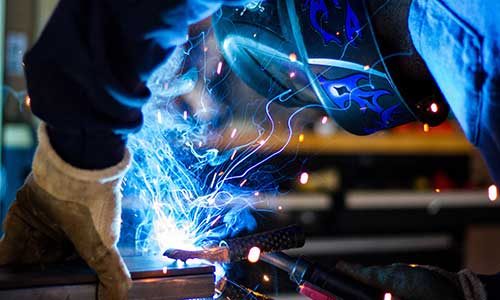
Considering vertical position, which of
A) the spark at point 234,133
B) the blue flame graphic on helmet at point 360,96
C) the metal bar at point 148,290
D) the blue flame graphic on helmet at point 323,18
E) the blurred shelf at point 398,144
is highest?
the blue flame graphic on helmet at point 323,18

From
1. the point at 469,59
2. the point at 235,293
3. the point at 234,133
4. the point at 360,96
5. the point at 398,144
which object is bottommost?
the point at 398,144

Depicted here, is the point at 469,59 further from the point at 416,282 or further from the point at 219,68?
the point at 219,68

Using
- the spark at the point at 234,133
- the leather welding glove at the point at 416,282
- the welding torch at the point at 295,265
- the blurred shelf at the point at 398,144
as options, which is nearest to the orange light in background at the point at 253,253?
the welding torch at the point at 295,265

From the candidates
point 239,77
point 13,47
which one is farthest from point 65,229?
point 13,47

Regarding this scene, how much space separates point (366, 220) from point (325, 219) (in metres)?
0.21

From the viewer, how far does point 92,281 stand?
0.90 meters

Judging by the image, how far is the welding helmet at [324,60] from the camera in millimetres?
1048

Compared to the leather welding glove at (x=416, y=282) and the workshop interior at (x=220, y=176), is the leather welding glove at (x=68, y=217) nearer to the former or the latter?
the workshop interior at (x=220, y=176)

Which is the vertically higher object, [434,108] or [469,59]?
[469,59]

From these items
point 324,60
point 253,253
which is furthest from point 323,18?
point 253,253

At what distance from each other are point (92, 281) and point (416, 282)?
1.50 ft

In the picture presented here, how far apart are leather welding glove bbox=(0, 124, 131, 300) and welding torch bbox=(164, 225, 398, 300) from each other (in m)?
0.14

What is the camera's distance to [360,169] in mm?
3732

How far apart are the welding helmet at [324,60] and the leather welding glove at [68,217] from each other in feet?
1.19
